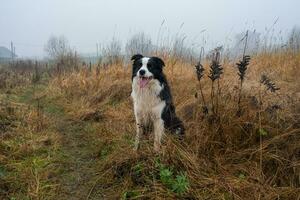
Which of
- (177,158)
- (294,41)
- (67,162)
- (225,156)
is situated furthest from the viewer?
(294,41)

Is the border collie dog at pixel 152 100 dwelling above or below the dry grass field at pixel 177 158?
above

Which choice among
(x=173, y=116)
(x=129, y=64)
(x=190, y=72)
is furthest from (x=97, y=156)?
(x=129, y=64)

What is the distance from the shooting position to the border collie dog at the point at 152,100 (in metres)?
4.05

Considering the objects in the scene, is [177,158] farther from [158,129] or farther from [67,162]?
[67,162]

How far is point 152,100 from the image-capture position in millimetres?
4113

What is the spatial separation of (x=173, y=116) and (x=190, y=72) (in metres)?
3.72

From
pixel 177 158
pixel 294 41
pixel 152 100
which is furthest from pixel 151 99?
pixel 294 41

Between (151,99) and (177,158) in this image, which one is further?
(151,99)

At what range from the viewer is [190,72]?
773cm

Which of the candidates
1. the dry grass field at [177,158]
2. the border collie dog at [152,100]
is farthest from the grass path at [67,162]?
the border collie dog at [152,100]

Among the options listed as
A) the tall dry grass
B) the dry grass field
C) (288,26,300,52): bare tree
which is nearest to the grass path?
the dry grass field

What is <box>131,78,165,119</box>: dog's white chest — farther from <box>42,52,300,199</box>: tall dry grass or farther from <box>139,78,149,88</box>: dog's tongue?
<box>42,52,300,199</box>: tall dry grass

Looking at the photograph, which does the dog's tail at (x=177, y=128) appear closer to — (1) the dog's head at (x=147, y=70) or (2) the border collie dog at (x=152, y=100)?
(2) the border collie dog at (x=152, y=100)

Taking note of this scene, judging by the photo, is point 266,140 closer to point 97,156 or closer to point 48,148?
point 97,156
